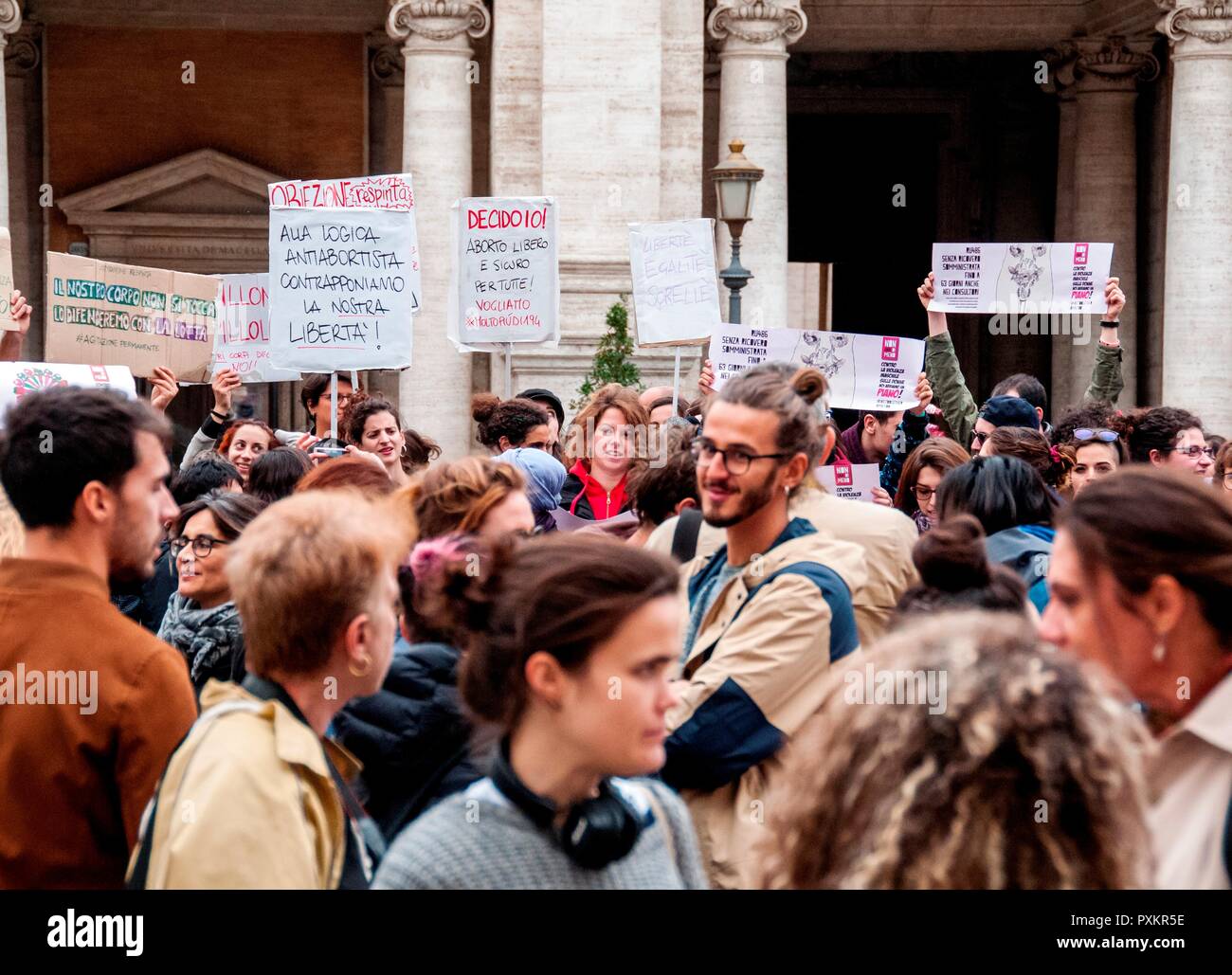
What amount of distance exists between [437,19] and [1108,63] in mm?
8053

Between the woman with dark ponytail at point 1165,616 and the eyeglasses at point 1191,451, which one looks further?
the eyeglasses at point 1191,451

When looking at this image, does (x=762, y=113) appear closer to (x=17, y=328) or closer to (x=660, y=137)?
(x=660, y=137)

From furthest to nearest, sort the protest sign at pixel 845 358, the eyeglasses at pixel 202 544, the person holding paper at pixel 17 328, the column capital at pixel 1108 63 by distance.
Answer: the column capital at pixel 1108 63
the protest sign at pixel 845 358
the person holding paper at pixel 17 328
the eyeglasses at pixel 202 544

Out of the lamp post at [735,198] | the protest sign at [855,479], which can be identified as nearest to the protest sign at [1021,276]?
the lamp post at [735,198]

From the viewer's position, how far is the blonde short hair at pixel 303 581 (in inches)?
132

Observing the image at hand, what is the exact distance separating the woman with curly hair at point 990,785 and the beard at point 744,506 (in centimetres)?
226

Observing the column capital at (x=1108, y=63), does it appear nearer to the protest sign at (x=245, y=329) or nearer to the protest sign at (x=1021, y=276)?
the protest sign at (x=1021, y=276)

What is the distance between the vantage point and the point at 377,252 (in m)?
10.8

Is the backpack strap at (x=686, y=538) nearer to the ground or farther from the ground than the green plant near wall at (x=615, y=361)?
nearer to the ground

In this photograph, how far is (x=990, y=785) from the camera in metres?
2.32

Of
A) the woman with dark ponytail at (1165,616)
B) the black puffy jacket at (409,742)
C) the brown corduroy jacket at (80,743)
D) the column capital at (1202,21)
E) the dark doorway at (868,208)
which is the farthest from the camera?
the dark doorway at (868,208)

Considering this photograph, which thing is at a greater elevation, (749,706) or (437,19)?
(437,19)

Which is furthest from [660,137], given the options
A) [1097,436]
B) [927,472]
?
[927,472]

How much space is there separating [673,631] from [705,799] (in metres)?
1.31
